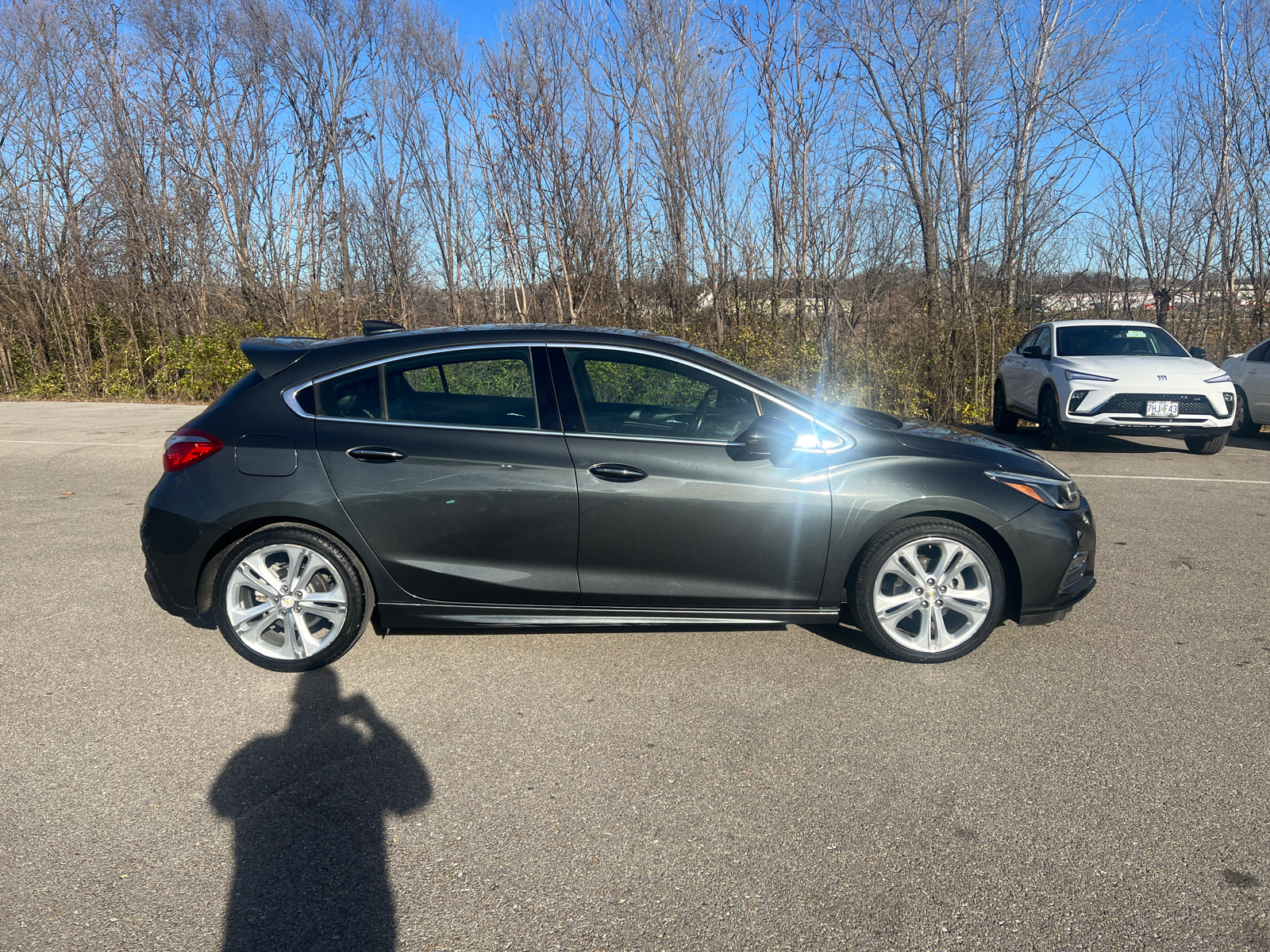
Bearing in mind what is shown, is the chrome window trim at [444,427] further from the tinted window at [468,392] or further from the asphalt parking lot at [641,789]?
the asphalt parking lot at [641,789]

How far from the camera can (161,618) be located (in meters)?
5.05

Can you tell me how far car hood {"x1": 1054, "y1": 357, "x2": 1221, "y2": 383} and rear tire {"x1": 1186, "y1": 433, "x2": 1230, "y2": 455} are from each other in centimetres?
84

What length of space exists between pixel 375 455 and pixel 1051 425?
9725 millimetres

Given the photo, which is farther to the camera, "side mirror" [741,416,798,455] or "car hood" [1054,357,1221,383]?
"car hood" [1054,357,1221,383]

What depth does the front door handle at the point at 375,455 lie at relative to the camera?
427 centimetres

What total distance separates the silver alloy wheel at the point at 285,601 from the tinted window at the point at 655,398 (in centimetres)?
150

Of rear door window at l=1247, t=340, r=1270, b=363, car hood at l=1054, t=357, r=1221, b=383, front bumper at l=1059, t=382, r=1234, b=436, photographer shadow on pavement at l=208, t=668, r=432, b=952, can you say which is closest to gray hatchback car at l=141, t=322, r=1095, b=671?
photographer shadow on pavement at l=208, t=668, r=432, b=952

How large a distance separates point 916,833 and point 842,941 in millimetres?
630

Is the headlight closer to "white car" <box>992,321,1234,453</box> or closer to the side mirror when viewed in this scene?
the side mirror

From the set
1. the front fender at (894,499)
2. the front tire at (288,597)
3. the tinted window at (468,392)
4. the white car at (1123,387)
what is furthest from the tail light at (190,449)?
the white car at (1123,387)

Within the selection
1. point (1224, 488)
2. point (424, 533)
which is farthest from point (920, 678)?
point (1224, 488)

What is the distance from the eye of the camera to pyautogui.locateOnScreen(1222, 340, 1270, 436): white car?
12203 mm

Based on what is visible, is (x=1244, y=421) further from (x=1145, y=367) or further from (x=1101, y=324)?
(x=1145, y=367)

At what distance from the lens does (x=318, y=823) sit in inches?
119
